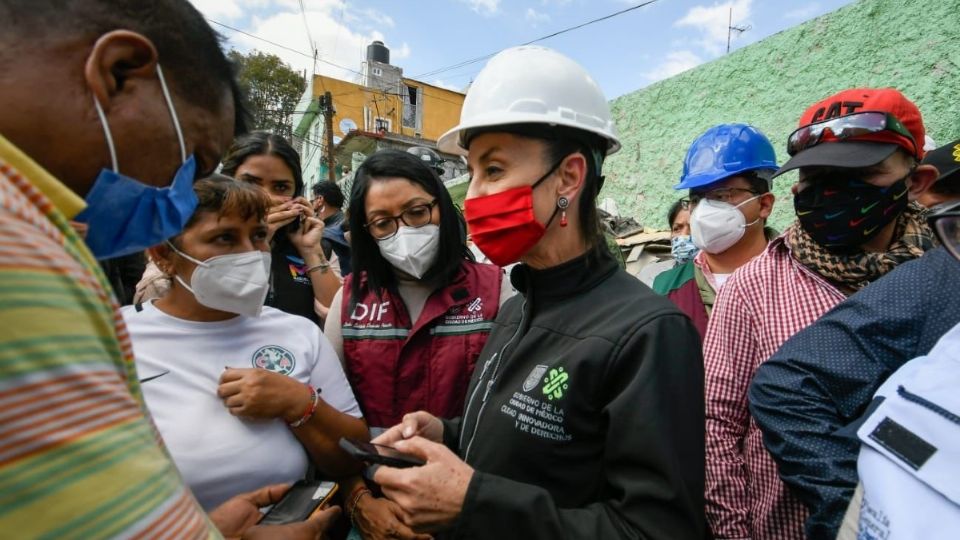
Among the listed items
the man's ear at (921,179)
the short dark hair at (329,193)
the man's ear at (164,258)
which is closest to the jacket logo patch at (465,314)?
the man's ear at (164,258)

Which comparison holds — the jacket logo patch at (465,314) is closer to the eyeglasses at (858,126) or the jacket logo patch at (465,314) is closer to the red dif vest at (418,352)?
the red dif vest at (418,352)

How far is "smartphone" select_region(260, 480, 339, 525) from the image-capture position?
1555mm

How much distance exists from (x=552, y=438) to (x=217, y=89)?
44.9 inches

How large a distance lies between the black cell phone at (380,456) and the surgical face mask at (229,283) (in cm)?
96

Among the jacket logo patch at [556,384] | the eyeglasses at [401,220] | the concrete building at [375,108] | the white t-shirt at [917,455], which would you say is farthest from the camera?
the concrete building at [375,108]

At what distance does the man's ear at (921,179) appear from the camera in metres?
1.91

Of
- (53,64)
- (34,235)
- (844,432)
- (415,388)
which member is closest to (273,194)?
(415,388)

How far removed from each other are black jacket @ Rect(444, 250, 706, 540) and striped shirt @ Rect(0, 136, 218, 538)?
2.37ft

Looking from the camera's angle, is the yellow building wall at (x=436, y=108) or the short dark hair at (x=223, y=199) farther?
the yellow building wall at (x=436, y=108)

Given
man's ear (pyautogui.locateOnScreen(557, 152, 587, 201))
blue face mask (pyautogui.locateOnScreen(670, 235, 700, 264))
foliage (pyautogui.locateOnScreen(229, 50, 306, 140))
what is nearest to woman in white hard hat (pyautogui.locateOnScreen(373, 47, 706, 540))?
man's ear (pyautogui.locateOnScreen(557, 152, 587, 201))

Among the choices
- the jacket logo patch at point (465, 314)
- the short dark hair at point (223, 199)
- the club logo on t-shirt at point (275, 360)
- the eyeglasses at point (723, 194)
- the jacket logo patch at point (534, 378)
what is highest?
the eyeglasses at point (723, 194)

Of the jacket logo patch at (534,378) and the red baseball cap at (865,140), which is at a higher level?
the red baseball cap at (865,140)

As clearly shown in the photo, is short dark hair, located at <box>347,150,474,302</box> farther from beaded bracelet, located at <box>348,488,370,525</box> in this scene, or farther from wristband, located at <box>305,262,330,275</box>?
beaded bracelet, located at <box>348,488,370,525</box>

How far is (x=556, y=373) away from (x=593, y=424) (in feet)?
0.51
